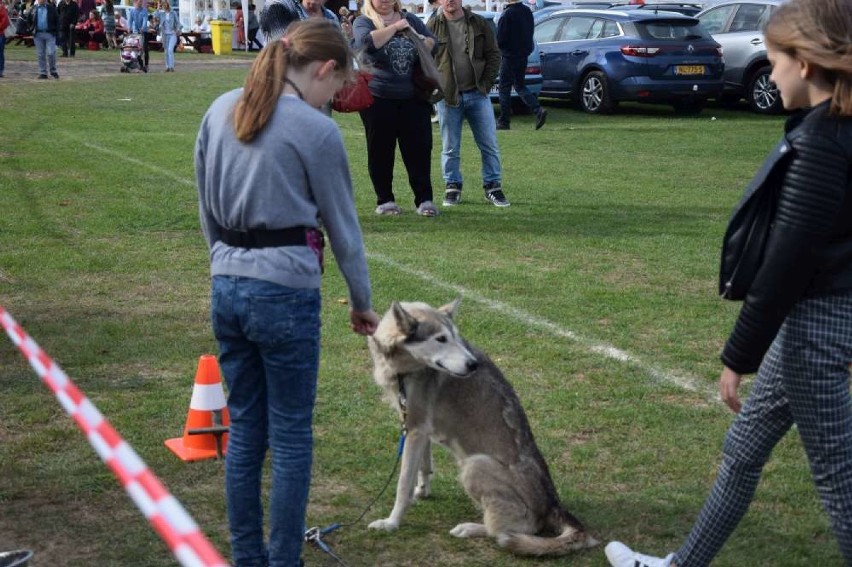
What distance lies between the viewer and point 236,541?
3.98 m

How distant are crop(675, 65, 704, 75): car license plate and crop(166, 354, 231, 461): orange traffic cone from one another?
16.8 m

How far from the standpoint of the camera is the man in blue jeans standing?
38.0ft

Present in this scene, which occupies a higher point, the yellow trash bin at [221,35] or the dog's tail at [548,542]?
the yellow trash bin at [221,35]

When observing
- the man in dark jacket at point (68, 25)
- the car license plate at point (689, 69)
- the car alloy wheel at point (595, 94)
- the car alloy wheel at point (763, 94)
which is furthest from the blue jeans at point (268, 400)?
the man in dark jacket at point (68, 25)

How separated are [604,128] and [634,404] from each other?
559 inches

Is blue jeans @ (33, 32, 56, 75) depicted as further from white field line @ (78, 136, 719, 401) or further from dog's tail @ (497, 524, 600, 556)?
dog's tail @ (497, 524, 600, 556)

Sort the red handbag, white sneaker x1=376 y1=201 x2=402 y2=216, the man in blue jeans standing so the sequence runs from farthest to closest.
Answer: the man in blue jeans standing, white sneaker x1=376 y1=201 x2=402 y2=216, the red handbag

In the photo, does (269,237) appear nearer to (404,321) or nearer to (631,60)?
(404,321)

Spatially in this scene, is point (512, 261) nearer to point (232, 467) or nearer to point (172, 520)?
point (232, 467)

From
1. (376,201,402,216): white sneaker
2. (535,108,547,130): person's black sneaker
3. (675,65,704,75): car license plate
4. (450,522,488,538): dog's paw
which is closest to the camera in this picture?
(450,522,488,538): dog's paw

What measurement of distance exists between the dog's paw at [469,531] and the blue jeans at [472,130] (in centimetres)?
750

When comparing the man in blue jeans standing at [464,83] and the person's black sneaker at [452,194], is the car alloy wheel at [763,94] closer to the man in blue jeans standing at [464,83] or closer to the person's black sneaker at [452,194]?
the man in blue jeans standing at [464,83]

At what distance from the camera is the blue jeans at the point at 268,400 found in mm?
3672

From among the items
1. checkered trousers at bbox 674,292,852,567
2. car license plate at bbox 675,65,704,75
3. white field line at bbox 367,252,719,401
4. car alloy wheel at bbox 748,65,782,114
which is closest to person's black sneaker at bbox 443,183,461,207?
white field line at bbox 367,252,719,401
